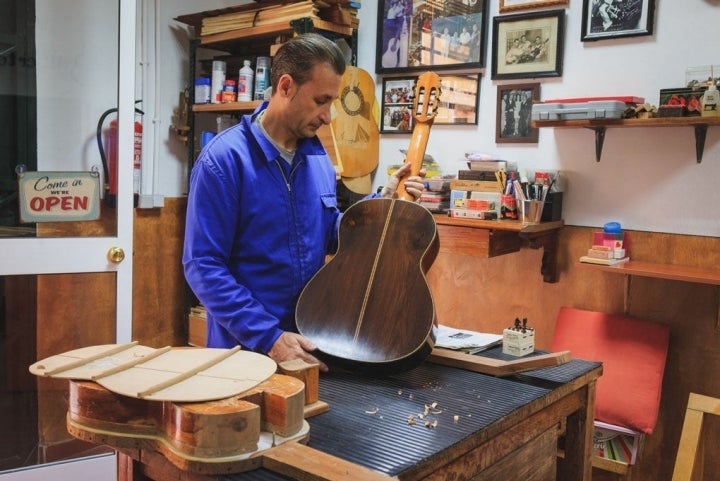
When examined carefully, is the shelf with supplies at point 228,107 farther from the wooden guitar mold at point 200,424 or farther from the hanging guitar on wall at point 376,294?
the wooden guitar mold at point 200,424

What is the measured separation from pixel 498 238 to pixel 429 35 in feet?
3.51

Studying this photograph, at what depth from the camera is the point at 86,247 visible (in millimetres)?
2480

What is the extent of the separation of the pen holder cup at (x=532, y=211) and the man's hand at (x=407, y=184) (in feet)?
2.76

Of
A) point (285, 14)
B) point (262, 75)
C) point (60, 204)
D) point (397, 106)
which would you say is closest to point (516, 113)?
point (397, 106)

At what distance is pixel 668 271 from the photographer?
238 cm

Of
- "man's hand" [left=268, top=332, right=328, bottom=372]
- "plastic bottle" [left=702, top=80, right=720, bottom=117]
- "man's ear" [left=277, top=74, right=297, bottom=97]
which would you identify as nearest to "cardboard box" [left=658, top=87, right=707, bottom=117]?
"plastic bottle" [left=702, top=80, right=720, bottom=117]

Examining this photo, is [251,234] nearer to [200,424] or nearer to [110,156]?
[200,424]

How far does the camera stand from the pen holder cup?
2.64m

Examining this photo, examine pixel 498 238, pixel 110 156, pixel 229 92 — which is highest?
pixel 229 92

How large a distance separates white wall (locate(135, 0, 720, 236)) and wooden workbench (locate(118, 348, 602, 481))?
43.8 inches

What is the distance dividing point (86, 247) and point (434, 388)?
159 centimetres

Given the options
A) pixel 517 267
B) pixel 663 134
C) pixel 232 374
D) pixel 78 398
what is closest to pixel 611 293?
pixel 517 267

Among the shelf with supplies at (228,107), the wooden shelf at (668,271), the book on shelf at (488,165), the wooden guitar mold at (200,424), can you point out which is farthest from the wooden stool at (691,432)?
the shelf with supplies at (228,107)

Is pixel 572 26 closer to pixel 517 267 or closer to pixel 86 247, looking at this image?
pixel 517 267
